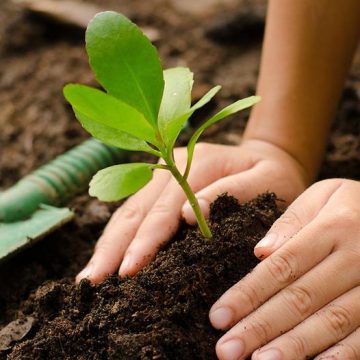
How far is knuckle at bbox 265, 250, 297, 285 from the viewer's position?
109 cm

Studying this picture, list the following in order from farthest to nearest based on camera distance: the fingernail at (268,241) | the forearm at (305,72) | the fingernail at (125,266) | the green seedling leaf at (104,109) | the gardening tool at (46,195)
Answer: the forearm at (305,72)
the gardening tool at (46,195)
the fingernail at (125,266)
the fingernail at (268,241)
the green seedling leaf at (104,109)

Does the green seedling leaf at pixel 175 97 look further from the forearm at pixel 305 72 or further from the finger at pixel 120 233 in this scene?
the forearm at pixel 305 72

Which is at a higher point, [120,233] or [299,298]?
[299,298]

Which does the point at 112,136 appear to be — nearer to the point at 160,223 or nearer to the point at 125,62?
the point at 125,62

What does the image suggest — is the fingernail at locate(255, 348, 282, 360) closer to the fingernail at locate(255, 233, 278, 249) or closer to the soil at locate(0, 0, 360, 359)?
the soil at locate(0, 0, 360, 359)

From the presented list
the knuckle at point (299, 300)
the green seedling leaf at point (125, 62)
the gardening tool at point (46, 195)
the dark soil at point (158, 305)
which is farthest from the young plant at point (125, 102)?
the gardening tool at point (46, 195)

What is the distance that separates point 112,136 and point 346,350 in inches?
21.6

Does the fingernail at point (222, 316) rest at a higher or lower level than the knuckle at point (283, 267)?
lower

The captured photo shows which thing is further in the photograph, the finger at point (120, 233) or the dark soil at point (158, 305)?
the finger at point (120, 233)

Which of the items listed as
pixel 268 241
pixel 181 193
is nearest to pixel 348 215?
pixel 268 241

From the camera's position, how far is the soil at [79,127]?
1133 millimetres

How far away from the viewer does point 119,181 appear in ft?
3.21

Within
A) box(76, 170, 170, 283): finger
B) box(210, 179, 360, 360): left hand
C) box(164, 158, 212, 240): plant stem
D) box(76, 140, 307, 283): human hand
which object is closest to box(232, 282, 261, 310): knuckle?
box(210, 179, 360, 360): left hand

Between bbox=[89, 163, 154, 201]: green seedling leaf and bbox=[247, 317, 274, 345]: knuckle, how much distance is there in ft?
1.04
